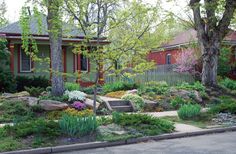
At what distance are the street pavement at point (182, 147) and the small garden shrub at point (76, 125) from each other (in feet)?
2.48

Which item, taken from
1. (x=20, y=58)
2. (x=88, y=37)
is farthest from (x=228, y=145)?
(x=20, y=58)

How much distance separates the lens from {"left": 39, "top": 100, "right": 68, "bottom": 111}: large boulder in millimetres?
15266

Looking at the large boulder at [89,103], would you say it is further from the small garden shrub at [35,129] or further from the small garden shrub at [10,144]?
the small garden shrub at [10,144]

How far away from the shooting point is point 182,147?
10.2 metres

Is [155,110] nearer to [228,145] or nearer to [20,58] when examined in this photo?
[228,145]

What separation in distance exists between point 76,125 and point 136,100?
7864mm

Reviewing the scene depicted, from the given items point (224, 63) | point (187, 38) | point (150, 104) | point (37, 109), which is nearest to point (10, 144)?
point (37, 109)

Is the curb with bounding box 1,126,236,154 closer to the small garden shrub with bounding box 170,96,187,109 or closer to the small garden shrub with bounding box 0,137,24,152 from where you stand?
the small garden shrub with bounding box 0,137,24,152

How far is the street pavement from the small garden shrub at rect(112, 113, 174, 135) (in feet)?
2.00

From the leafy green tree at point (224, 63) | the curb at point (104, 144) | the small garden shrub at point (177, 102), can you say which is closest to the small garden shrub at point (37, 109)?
the curb at point (104, 144)

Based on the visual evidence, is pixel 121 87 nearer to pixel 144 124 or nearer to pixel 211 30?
pixel 211 30

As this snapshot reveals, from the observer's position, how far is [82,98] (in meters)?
16.9

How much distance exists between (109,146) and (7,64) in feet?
42.8

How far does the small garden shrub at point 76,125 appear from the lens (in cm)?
1048
